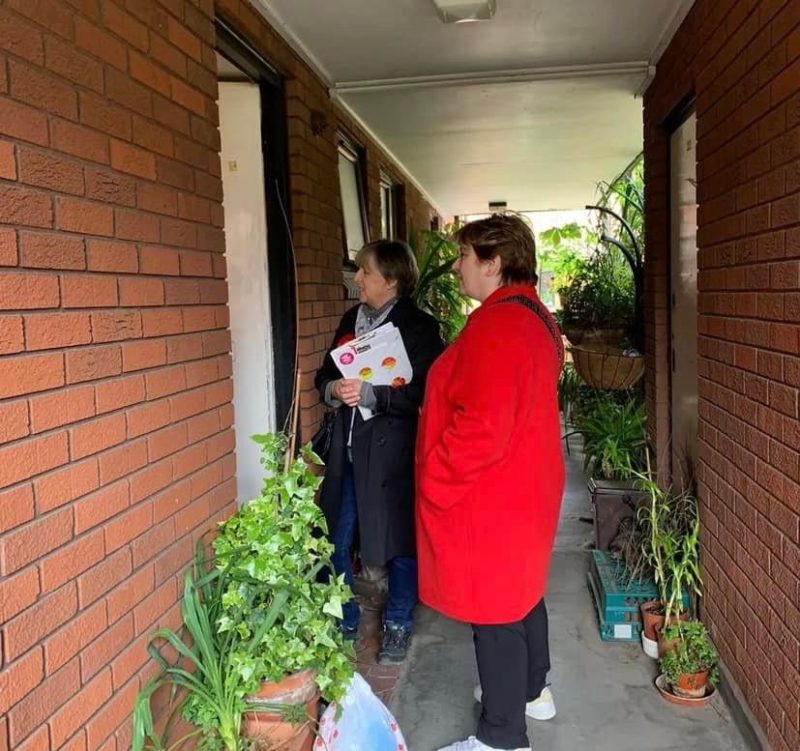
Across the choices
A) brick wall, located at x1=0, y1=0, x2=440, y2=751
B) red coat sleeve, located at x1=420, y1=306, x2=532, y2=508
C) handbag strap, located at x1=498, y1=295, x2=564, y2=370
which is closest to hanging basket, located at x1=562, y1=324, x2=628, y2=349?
handbag strap, located at x1=498, y1=295, x2=564, y2=370

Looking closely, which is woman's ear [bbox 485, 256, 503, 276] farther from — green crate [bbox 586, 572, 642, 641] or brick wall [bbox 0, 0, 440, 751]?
green crate [bbox 586, 572, 642, 641]

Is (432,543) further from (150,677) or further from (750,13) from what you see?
(750,13)

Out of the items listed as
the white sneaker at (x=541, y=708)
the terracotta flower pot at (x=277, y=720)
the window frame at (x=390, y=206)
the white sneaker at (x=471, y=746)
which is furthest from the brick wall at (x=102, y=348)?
the window frame at (x=390, y=206)

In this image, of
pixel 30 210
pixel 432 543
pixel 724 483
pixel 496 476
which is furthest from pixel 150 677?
pixel 724 483

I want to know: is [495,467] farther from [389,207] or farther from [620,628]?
[389,207]

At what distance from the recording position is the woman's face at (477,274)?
218cm

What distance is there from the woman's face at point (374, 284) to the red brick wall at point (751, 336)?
121 centimetres

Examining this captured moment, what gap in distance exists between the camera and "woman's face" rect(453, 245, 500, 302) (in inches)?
86.0

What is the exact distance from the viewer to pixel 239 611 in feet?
6.26

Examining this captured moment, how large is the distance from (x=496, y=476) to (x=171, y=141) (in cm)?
128

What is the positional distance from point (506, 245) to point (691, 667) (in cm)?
165

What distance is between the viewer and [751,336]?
2297 millimetres

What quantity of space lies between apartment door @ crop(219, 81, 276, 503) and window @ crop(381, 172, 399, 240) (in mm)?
3068

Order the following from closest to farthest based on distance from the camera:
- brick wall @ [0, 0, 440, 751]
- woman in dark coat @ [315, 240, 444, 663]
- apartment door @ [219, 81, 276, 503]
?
brick wall @ [0, 0, 440, 751] → woman in dark coat @ [315, 240, 444, 663] → apartment door @ [219, 81, 276, 503]
